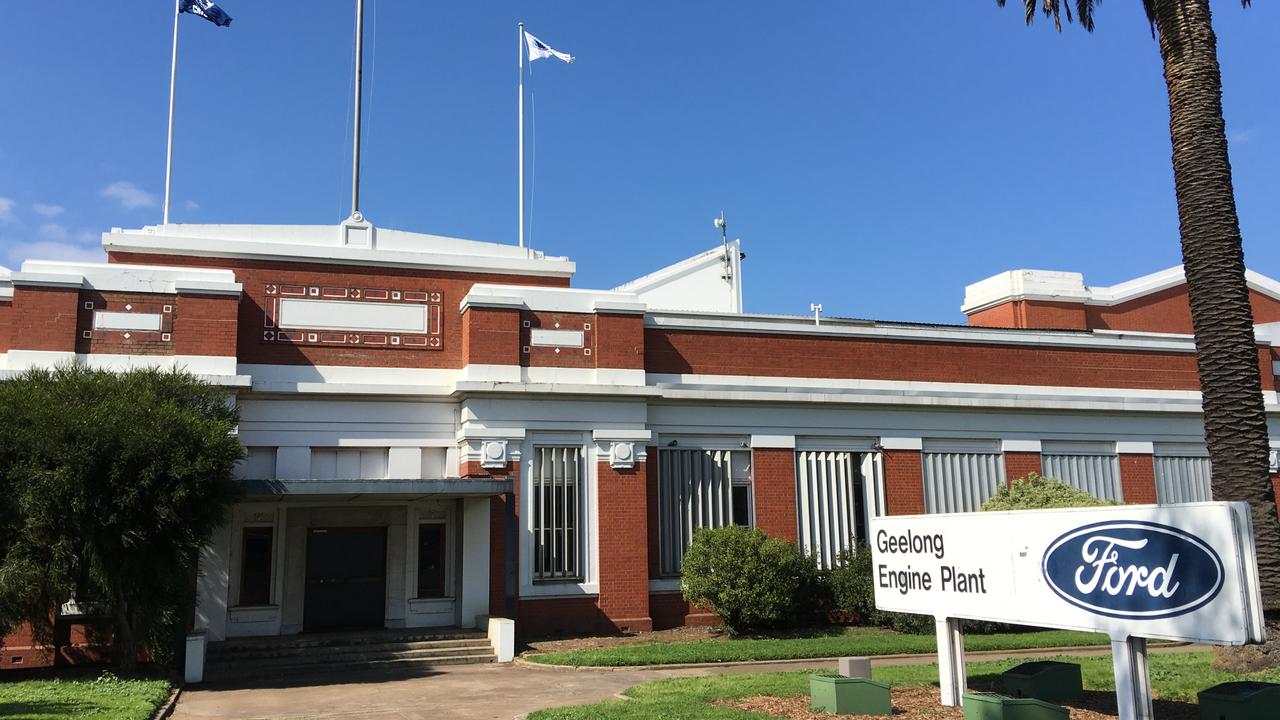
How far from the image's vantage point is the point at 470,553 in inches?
849

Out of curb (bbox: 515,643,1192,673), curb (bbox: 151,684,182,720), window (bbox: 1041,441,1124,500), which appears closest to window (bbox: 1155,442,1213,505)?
window (bbox: 1041,441,1124,500)

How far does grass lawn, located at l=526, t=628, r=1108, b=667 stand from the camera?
18.2 metres

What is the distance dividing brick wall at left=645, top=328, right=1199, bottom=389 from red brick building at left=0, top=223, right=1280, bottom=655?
72 millimetres

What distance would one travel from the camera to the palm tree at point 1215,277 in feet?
52.2

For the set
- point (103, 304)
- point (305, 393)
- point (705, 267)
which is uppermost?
point (705, 267)

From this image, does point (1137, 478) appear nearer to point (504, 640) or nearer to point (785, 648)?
point (785, 648)

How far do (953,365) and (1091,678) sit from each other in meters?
12.6

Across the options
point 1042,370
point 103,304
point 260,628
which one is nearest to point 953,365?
point 1042,370

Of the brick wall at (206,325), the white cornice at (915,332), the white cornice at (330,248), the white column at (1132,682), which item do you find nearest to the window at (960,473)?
the white cornice at (915,332)

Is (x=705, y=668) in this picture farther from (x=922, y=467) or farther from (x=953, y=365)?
(x=953, y=365)

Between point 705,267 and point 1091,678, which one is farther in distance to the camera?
point 705,267

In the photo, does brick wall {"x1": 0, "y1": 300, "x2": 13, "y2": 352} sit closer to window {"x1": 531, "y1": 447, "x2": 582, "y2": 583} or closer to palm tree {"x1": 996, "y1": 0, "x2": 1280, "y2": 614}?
window {"x1": 531, "y1": 447, "x2": 582, "y2": 583}

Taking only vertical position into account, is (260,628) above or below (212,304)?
below

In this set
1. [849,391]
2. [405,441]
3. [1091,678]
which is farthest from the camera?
[849,391]
